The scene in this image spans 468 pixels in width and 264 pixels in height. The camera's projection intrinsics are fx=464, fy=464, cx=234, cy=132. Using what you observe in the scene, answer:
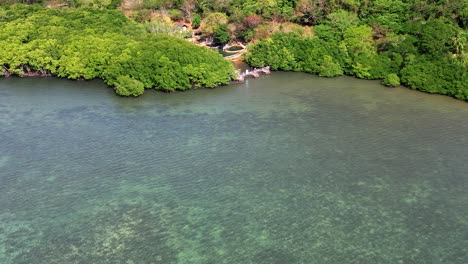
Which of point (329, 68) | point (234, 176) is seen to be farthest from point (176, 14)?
point (234, 176)

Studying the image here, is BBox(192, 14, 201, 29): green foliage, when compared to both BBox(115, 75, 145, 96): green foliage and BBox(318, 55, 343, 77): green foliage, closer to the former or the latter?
BBox(318, 55, 343, 77): green foliage

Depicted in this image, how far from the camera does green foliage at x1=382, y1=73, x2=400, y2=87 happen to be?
38594mm

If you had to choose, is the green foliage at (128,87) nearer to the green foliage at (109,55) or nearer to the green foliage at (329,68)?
the green foliage at (109,55)

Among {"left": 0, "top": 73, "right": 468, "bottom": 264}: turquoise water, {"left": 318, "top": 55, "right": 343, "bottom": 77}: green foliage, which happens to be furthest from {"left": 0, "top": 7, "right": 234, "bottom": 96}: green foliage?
{"left": 318, "top": 55, "right": 343, "bottom": 77}: green foliage

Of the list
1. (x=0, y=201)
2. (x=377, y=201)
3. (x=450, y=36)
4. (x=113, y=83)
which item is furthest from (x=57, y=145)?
(x=450, y=36)

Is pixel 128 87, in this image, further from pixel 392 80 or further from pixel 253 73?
pixel 392 80

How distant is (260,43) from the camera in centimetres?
4366

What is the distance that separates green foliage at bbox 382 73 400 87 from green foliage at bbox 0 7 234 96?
42.9 ft

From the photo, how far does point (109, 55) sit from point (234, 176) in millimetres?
18852

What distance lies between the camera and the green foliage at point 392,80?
3859 cm

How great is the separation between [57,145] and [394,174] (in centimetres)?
2118

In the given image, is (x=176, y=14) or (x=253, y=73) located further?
(x=176, y=14)

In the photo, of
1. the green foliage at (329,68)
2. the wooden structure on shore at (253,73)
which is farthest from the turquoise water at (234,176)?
the green foliage at (329,68)

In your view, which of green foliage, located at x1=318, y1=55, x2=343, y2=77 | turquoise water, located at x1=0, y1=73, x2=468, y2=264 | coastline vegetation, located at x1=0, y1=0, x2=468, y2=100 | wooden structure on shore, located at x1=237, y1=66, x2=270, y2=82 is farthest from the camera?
green foliage, located at x1=318, y1=55, x2=343, y2=77
